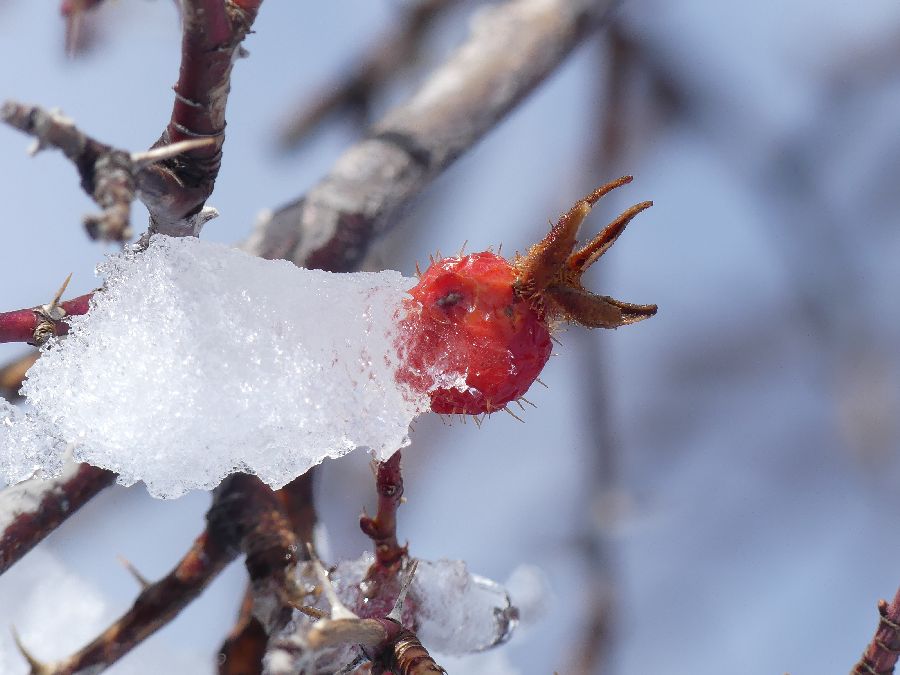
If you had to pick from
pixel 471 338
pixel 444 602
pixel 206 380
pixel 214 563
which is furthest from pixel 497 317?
pixel 214 563

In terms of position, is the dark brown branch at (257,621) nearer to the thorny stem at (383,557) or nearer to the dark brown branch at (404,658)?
the thorny stem at (383,557)

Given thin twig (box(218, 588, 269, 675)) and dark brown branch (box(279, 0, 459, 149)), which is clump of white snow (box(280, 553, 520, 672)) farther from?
dark brown branch (box(279, 0, 459, 149))

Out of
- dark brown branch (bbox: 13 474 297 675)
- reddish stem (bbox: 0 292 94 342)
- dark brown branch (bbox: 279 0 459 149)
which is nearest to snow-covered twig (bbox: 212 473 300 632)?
dark brown branch (bbox: 13 474 297 675)

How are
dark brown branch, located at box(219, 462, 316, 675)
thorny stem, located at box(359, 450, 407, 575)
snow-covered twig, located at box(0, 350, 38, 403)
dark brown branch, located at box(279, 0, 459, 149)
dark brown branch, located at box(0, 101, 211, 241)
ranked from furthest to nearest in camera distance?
dark brown branch, located at box(279, 0, 459, 149)
snow-covered twig, located at box(0, 350, 38, 403)
dark brown branch, located at box(219, 462, 316, 675)
thorny stem, located at box(359, 450, 407, 575)
dark brown branch, located at box(0, 101, 211, 241)

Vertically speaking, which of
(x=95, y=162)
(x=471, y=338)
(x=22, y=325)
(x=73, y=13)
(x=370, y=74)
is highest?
(x=370, y=74)

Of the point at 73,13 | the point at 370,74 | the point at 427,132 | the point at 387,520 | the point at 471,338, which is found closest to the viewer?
the point at 471,338

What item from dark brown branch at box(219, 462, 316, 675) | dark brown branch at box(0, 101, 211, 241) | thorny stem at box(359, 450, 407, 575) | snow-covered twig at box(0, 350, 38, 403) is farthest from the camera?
snow-covered twig at box(0, 350, 38, 403)

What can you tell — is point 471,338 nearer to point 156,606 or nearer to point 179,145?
point 179,145
